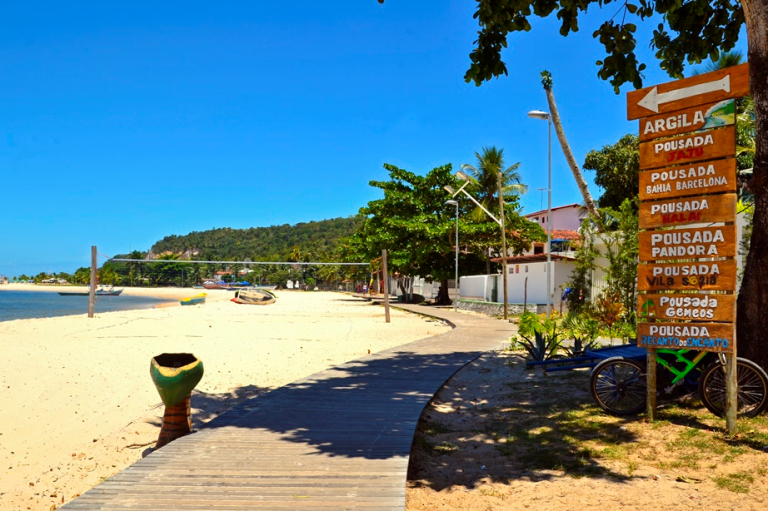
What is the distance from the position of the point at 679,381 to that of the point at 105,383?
841cm

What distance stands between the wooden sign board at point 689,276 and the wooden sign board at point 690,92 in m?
1.61

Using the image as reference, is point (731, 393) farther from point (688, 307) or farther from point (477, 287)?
point (477, 287)

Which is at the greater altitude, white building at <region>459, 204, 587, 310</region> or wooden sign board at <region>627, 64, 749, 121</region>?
wooden sign board at <region>627, 64, 749, 121</region>

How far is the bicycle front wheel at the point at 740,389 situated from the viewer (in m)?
6.13

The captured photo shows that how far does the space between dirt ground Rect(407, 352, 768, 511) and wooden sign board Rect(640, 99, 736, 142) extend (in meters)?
3.00

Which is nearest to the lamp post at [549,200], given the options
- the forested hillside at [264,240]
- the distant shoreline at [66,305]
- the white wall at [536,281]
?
the white wall at [536,281]

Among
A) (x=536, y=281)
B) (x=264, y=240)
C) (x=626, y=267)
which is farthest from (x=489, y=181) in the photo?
(x=264, y=240)

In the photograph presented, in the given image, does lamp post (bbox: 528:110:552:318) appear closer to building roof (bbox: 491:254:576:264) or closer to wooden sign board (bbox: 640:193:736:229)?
building roof (bbox: 491:254:576:264)

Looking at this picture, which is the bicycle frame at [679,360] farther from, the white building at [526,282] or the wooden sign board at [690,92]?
the white building at [526,282]

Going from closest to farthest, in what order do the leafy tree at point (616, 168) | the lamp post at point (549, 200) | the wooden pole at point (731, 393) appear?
the wooden pole at point (731, 393), the lamp post at point (549, 200), the leafy tree at point (616, 168)

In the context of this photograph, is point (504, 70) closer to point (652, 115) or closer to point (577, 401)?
point (652, 115)

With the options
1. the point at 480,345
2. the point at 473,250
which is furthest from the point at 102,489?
the point at 473,250

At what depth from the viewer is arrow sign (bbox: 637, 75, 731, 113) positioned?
590 centimetres

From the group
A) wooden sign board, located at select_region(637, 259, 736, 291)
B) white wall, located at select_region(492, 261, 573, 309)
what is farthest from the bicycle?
white wall, located at select_region(492, 261, 573, 309)
